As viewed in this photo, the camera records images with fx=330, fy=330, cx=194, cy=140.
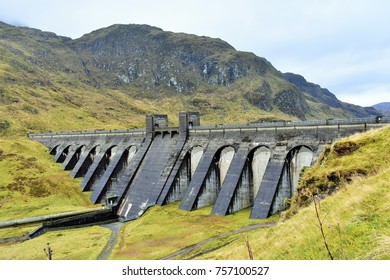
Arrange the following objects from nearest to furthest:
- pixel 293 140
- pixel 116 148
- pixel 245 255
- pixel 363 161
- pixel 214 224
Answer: pixel 245 255
pixel 363 161
pixel 214 224
pixel 293 140
pixel 116 148

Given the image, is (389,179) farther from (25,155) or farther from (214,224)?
(25,155)

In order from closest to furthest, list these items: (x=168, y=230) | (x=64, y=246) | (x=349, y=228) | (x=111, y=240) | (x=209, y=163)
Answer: (x=349, y=228) < (x=64, y=246) < (x=168, y=230) < (x=111, y=240) < (x=209, y=163)

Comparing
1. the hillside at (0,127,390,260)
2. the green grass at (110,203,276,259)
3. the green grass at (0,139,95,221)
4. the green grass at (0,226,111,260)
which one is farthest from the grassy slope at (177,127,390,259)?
the green grass at (0,139,95,221)

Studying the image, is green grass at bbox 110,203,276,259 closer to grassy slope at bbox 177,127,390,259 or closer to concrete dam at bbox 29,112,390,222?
concrete dam at bbox 29,112,390,222

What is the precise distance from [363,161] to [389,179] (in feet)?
25.3

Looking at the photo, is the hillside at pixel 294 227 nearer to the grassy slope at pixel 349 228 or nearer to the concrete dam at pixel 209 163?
the grassy slope at pixel 349 228

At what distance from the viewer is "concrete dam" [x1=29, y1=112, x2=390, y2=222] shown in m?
42.2

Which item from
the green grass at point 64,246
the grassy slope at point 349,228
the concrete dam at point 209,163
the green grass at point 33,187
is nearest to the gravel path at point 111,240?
the green grass at point 64,246

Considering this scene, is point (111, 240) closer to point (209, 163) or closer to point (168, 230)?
point (168, 230)

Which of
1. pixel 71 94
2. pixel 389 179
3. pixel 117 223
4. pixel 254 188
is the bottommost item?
pixel 117 223

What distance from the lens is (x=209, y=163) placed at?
52156 mm

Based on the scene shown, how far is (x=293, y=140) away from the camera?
44531 mm

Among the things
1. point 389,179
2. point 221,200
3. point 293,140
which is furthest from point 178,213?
point 389,179

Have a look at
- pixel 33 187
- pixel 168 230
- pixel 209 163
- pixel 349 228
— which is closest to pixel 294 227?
pixel 349 228
